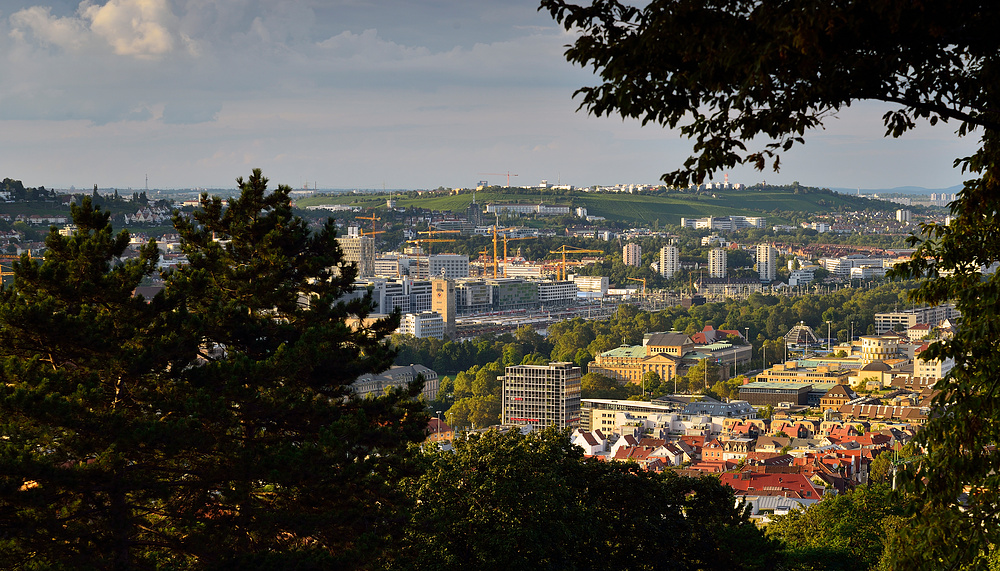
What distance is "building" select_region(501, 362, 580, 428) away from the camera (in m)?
43.7

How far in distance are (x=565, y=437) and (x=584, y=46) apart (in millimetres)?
9040

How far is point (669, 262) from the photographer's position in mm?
107312

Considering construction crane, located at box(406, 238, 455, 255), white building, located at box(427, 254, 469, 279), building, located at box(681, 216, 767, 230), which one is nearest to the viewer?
white building, located at box(427, 254, 469, 279)

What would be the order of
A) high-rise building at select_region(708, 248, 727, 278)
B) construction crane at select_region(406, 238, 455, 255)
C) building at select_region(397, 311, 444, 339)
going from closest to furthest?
building at select_region(397, 311, 444, 339) → high-rise building at select_region(708, 248, 727, 278) → construction crane at select_region(406, 238, 455, 255)

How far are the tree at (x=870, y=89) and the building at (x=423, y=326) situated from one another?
62112 millimetres

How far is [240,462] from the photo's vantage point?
7773 millimetres

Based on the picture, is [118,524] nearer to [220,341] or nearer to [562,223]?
[220,341]

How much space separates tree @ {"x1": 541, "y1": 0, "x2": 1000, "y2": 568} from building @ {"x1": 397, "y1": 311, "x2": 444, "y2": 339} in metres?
62.1

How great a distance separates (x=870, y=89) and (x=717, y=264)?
340 ft

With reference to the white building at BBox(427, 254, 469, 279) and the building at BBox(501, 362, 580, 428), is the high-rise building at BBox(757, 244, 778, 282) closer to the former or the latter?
the white building at BBox(427, 254, 469, 279)

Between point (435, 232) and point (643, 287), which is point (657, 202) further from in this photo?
point (643, 287)

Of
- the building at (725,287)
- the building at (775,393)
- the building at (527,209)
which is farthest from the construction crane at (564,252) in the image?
the building at (775,393)

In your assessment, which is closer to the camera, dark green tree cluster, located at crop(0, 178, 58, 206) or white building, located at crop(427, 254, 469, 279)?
dark green tree cluster, located at crop(0, 178, 58, 206)

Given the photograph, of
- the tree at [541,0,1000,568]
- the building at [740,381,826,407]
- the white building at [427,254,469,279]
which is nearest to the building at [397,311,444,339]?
the building at [740,381,826,407]
